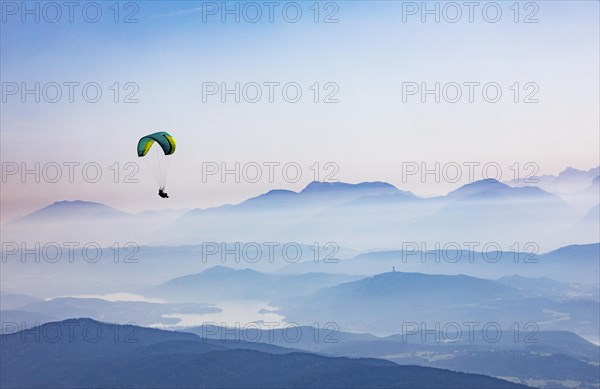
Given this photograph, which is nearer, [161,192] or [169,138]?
[161,192]

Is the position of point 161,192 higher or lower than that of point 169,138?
lower
